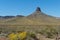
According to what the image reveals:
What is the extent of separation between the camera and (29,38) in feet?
98.2

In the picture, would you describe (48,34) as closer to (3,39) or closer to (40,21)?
(3,39)

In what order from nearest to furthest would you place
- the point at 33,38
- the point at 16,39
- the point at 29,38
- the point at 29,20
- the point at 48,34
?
the point at 16,39 < the point at 29,38 < the point at 33,38 < the point at 48,34 < the point at 29,20

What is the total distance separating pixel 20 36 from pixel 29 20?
167698 millimetres

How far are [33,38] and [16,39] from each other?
5045 mm

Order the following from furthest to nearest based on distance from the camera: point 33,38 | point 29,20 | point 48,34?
point 29,20 → point 48,34 → point 33,38

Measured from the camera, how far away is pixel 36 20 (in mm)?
199500

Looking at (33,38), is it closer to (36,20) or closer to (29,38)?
(29,38)

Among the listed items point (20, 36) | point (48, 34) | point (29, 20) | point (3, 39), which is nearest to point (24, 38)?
point (20, 36)

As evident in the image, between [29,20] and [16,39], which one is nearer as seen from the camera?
[16,39]

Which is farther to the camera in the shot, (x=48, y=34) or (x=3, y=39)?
(x=48, y=34)

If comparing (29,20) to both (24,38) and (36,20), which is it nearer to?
(36,20)

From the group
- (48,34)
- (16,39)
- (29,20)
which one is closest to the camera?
(16,39)

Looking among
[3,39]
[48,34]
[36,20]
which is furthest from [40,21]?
[3,39]

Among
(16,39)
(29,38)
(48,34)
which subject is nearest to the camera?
(16,39)
